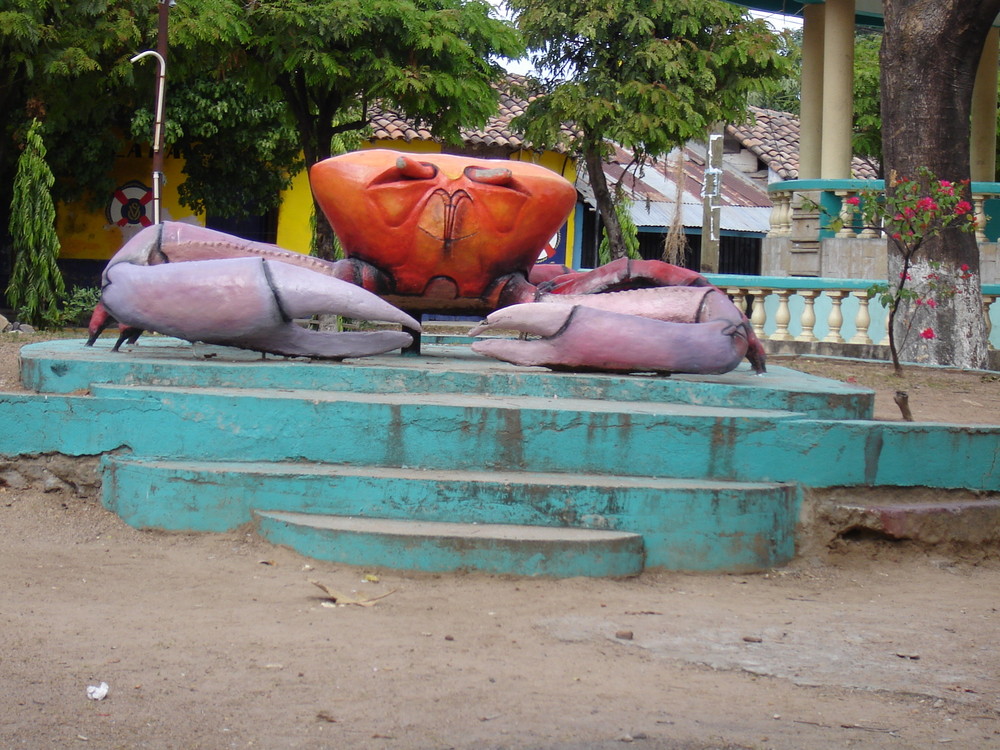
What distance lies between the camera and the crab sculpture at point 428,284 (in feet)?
13.5

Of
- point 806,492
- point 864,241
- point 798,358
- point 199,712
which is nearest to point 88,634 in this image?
point 199,712

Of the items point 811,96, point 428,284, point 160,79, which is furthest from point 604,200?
point 428,284

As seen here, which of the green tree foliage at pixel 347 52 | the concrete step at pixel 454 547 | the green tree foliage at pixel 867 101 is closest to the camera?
the concrete step at pixel 454 547

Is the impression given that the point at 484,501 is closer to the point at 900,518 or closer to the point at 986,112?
the point at 900,518

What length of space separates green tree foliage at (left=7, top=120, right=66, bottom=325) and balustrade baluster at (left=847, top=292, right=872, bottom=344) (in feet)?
30.5

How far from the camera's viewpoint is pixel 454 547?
137 inches

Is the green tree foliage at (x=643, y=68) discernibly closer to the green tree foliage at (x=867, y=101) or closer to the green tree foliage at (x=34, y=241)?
the green tree foliage at (x=867, y=101)

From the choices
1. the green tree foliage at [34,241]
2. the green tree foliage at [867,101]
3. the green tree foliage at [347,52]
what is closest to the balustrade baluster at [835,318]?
the green tree foliage at [347,52]

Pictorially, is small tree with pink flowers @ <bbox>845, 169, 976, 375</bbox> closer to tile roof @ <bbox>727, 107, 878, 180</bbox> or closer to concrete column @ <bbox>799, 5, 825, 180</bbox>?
concrete column @ <bbox>799, 5, 825, 180</bbox>

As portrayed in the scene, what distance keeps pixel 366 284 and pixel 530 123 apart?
36.6 feet

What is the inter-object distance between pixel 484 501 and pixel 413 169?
142 centimetres

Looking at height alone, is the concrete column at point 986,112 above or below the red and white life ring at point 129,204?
above

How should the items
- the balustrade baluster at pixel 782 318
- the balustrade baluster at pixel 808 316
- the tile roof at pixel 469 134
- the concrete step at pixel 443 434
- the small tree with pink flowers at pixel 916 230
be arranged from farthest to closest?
1. the tile roof at pixel 469 134
2. the balustrade baluster at pixel 782 318
3. the balustrade baluster at pixel 808 316
4. the small tree with pink flowers at pixel 916 230
5. the concrete step at pixel 443 434

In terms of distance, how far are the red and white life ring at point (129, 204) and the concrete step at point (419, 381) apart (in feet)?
42.3
